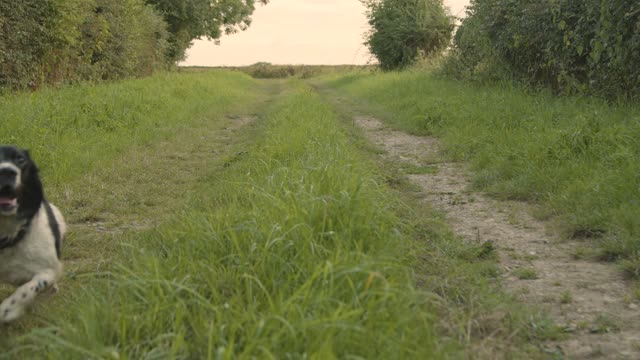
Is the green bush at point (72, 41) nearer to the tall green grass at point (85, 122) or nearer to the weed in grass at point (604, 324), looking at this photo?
the tall green grass at point (85, 122)

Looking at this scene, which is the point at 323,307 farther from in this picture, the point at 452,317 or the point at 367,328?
the point at 452,317

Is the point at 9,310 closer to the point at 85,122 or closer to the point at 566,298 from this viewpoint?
the point at 566,298

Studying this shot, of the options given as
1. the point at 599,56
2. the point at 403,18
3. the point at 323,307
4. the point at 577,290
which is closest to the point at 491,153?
the point at 599,56

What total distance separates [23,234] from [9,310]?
0.47m

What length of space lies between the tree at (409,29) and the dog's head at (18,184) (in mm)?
23666

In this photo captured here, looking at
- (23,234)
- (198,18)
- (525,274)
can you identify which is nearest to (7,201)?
(23,234)

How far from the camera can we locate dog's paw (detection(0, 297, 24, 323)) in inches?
118

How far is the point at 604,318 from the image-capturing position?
3137 millimetres

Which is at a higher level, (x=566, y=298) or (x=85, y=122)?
(x=85, y=122)

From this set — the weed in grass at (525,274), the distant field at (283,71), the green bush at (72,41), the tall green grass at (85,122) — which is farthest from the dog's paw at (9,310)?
the distant field at (283,71)

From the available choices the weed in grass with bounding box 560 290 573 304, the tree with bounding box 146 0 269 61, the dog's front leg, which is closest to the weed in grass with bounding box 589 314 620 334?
the weed in grass with bounding box 560 290 573 304

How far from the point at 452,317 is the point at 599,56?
6985 mm

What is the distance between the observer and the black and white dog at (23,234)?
3.20 metres

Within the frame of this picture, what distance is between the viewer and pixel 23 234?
10.8 feet
